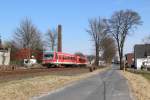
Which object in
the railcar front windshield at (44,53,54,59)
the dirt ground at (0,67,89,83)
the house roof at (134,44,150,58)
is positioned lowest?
the dirt ground at (0,67,89,83)

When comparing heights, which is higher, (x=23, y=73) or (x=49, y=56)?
(x=49, y=56)

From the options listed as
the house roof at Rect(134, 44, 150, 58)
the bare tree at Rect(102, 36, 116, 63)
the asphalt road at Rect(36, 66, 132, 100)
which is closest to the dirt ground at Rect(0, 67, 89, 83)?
the asphalt road at Rect(36, 66, 132, 100)

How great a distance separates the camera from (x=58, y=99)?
18.8 m

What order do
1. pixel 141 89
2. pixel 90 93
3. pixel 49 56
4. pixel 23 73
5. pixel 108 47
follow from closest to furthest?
pixel 90 93
pixel 141 89
pixel 23 73
pixel 49 56
pixel 108 47

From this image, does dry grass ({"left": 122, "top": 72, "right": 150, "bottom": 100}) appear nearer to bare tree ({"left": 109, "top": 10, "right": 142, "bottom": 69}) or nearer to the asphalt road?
the asphalt road

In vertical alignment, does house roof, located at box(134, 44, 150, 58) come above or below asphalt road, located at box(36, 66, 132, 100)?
above


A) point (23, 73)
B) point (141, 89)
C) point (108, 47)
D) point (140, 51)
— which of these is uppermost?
point (108, 47)

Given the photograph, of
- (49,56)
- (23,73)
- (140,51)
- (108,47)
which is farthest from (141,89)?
(140,51)

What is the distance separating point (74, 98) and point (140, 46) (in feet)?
413

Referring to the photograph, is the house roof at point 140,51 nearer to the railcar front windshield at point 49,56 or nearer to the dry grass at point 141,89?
the railcar front windshield at point 49,56

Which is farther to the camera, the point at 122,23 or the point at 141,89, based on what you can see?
the point at 122,23

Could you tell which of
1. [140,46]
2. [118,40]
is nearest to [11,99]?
[118,40]

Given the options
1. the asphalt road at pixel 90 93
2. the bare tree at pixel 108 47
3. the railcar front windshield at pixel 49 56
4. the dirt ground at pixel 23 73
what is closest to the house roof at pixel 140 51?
the bare tree at pixel 108 47

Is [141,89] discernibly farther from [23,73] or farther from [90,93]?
[23,73]
